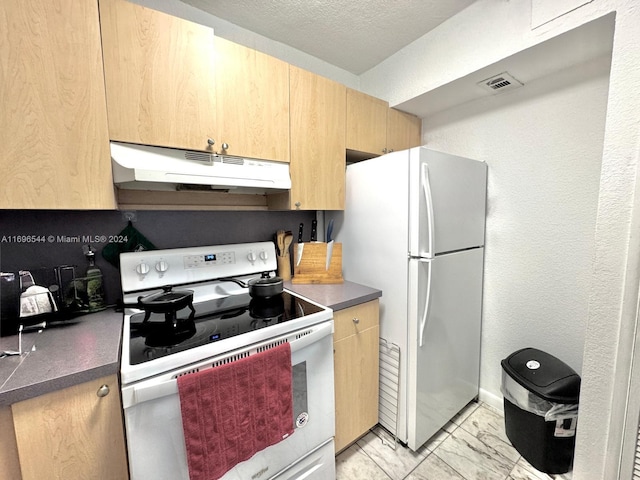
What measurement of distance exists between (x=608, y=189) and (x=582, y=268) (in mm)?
623

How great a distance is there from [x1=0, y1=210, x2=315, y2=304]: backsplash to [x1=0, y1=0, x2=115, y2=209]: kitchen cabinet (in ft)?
1.28

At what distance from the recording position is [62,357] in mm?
868

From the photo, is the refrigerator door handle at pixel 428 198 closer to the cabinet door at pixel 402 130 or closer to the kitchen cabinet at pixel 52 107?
the cabinet door at pixel 402 130

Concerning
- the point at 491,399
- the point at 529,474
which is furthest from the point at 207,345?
the point at 491,399

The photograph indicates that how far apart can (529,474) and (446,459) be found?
0.41 meters

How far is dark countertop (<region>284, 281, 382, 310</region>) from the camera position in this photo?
1.42m

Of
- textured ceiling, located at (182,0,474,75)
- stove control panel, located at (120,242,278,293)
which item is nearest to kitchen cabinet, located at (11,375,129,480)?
stove control panel, located at (120,242,278,293)

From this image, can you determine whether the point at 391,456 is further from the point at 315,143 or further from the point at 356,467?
the point at 315,143

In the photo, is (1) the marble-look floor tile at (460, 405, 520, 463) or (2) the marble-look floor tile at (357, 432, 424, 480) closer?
(2) the marble-look floor tile at (357, 432, 424, 480)

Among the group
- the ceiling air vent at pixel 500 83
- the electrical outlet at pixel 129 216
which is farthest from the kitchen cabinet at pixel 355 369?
the ceiling air vent at pixel 500 83

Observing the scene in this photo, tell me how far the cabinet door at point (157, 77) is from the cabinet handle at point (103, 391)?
905mm

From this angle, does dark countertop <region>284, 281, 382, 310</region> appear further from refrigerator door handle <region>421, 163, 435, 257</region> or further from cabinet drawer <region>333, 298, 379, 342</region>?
refrigerator door handle <region>421, 163, 435, 257</region>

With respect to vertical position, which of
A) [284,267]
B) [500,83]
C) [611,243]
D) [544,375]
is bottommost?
[544,375]

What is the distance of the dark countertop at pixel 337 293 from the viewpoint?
1.42 m
